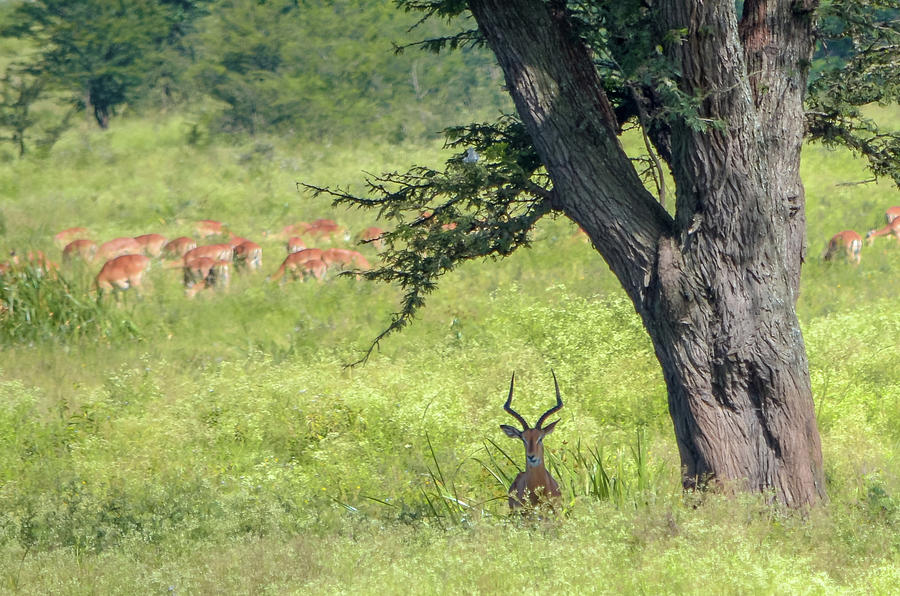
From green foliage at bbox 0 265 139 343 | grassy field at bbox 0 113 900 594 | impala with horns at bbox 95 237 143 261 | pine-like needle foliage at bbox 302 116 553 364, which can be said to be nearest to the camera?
grassy field at bbox 0 113 900 594

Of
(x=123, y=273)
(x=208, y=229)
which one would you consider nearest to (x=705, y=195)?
(x=123, y=273)

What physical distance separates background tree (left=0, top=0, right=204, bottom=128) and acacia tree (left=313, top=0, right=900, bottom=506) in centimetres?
3348

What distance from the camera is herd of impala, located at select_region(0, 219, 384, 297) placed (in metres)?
16.5

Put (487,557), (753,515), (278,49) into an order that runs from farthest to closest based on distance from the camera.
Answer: (278,49) < (753,515) < (487,557)

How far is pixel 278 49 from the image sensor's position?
124ft

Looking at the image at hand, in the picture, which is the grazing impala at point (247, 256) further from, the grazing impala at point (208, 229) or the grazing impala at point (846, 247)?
the grazing impala at point (846, 247)

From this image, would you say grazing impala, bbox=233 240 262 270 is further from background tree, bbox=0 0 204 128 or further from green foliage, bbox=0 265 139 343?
background tree, bbox=0 0 204 128

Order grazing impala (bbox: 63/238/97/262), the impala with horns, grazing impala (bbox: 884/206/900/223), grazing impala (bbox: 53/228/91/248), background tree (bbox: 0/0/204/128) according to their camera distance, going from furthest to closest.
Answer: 1. background tree (bbox: 0/0/204/128)
2. grazing impala (bbox: 53/228/91/248)
3. grazing impala (bbox: 884/206/900/223)
4. the impala with horns
5. grazing impala (bbox: 63/238/97/262)

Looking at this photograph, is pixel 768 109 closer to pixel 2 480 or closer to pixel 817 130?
pixel 817 130

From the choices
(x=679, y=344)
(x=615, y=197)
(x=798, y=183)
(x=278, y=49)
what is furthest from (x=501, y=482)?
(x=278, y=49)

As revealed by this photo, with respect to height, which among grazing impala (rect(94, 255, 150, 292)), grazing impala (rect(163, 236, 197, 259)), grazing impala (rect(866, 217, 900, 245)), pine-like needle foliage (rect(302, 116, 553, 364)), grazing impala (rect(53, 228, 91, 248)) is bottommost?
grazing impala (rect(53, 228, 91, 248))

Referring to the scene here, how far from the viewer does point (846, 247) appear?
1670cm

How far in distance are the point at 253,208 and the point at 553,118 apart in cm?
1946

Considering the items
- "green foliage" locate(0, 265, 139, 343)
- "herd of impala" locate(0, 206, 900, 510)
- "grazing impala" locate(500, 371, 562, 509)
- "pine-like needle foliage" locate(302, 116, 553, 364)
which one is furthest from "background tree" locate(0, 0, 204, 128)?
"grazing impala" locate(500, 371, 562, 509)
